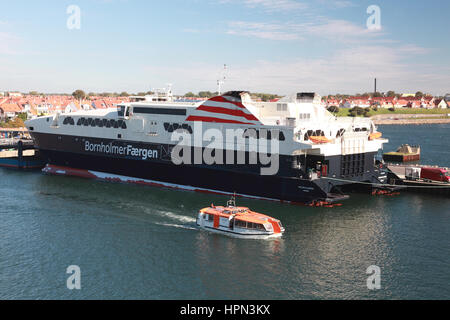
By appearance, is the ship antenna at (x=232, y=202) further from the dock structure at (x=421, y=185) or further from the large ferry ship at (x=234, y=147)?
the dock structure at (x=421, y=185)

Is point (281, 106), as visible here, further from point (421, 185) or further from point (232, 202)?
point (421, 185)

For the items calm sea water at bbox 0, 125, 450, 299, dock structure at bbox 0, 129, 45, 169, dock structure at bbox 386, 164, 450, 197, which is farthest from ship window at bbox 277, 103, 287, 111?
dock structure at bbox 0, 129, 45, 169

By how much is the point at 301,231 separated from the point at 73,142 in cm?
3382

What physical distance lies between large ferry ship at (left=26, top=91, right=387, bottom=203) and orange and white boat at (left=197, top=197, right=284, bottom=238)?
359 inches

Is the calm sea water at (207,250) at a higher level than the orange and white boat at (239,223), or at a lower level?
lower

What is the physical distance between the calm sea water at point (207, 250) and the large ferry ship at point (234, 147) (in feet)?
7.80

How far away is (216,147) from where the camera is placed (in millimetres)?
44375

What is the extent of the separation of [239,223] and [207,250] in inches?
138

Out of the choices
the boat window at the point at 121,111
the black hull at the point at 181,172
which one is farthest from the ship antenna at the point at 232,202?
the boat window at the point at 121,111

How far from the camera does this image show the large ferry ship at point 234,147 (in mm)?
40625

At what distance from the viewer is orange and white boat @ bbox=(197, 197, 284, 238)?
31375 mm

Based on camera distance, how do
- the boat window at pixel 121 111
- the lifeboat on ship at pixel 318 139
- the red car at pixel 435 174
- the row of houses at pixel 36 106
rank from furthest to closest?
the row of houses at pixel 36 106
the boat window at pixel 121 111
the red car at pixel 435 174
the lifeboat on ship at pixel 318 139

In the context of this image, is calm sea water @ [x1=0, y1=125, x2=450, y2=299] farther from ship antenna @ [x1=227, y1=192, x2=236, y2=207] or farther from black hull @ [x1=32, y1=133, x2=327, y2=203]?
black hull @ [x1=32, y1=133, x2=327, y2=203]
